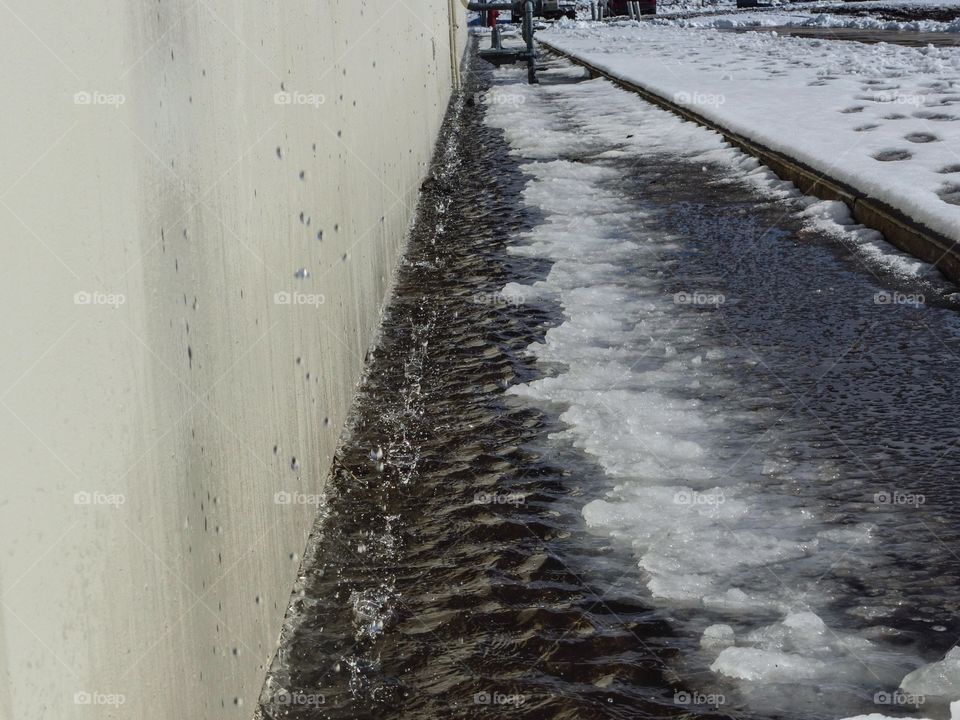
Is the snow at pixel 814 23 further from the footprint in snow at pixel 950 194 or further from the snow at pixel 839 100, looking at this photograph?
the footprint in snow at pixel 950 194

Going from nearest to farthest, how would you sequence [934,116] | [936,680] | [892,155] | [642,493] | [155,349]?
1. [155,349]
2. [936,680]
3. [642,493]
4. [892,155]
5. [934,116]

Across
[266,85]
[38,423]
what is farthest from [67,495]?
[266,85]

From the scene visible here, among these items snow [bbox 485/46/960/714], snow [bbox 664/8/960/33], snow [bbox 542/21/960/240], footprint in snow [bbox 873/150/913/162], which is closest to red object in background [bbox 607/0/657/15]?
snow [bbox 664/8/960/33]

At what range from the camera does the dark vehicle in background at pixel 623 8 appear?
45344mm

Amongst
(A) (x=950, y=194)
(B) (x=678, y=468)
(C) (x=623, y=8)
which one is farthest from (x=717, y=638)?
(C) (x=623, y=8)

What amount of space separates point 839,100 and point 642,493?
29.5ft

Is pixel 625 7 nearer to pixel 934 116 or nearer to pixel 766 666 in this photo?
pixel 934 116

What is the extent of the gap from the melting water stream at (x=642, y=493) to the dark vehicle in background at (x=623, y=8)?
40692 millimetres

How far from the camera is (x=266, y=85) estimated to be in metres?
2.90

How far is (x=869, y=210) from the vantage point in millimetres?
6660

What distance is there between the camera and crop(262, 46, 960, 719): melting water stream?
261cm

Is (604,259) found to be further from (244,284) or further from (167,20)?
(167,20)

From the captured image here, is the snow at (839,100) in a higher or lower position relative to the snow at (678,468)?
higher

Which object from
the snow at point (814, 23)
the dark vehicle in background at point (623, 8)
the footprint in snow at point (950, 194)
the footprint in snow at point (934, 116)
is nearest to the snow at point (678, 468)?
the footprint in snow at point (950, 194)
